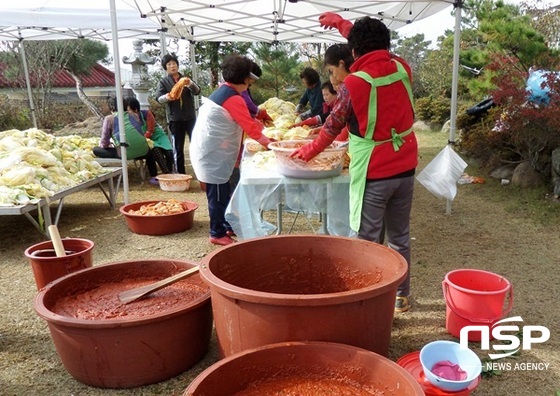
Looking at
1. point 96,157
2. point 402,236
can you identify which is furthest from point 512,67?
point 96,157

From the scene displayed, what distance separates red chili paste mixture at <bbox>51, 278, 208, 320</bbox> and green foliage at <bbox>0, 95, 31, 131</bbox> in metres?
12.5

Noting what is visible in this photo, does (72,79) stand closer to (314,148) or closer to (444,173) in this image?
(444,173)

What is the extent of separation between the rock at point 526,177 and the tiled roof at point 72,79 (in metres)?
16.7

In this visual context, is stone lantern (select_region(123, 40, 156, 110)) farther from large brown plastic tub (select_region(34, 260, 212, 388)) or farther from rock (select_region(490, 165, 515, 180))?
large brown plastic tub (select_region(34, 260, 212, 388))

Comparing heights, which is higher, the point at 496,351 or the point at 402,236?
the point at 402,236

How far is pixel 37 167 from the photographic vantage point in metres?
4.94

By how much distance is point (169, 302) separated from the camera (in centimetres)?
248

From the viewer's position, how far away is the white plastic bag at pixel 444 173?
14.7ft

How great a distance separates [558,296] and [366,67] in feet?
7.22

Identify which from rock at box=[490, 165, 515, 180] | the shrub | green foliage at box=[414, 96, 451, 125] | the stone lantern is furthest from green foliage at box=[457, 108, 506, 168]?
the stone lantern

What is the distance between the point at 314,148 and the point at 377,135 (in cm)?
41

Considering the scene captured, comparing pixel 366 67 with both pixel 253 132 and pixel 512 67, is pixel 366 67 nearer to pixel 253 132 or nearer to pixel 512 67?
pixel 253 132

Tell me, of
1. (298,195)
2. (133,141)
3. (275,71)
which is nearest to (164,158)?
(133,141)

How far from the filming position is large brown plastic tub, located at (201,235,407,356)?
1765 millimetres
